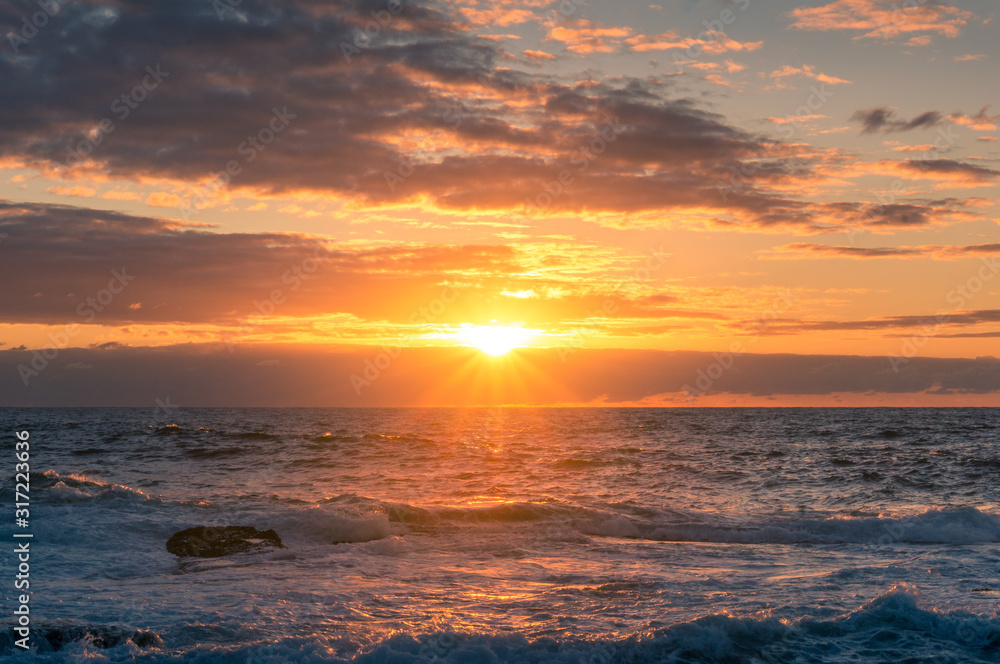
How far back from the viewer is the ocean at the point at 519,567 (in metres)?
10.1

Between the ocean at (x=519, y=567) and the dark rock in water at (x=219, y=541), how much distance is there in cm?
53

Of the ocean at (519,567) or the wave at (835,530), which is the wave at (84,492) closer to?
the ocean at (519,567)

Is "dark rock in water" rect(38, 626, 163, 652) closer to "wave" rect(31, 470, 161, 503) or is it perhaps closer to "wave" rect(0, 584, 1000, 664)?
"wave" rect(0, 584, 1000, 664)

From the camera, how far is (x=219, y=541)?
56.0 ft

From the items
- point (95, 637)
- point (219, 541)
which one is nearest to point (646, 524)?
point (219, 541)

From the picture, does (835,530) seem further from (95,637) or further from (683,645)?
(95,637)

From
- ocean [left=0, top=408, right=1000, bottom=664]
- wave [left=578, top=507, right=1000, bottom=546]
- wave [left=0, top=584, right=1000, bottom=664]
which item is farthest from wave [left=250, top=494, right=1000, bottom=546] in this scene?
wave [left=0, top=584, right=1000, bottom=664]

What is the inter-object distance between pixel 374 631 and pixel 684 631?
15.8 ft

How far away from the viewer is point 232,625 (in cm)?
1061

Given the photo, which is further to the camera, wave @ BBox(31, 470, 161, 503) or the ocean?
wave @ BBox(31, 470, 161, 503)

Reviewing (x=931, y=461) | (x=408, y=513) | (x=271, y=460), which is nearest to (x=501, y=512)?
(x=408, y=513)

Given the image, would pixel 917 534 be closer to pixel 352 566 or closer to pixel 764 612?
pixel 764 612

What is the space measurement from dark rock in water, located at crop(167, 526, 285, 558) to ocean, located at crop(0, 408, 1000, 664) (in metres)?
0.53

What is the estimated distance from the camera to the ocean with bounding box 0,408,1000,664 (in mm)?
10062
